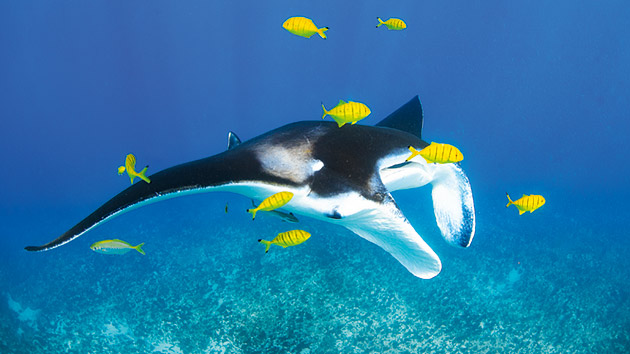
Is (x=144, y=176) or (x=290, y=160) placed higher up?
(x=144, y=176)

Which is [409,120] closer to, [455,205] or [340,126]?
[455,205]

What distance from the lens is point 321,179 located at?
2.38 metres

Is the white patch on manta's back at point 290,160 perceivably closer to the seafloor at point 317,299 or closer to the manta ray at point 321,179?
the manta ray at point 321,179

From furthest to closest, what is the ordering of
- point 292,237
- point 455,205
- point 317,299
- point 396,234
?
1. point 317,299
2. point 455,205
3. point 292,237
4. point 396,234

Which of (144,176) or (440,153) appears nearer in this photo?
(144,176)

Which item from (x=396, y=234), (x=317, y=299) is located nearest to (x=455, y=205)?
(x=396, y=234)

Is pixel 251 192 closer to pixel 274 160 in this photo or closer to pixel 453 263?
pixel 274 160

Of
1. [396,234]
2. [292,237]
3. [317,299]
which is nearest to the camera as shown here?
[396,234]

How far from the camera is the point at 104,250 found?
4270 millimetres

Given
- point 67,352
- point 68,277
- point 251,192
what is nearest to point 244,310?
point 67,352

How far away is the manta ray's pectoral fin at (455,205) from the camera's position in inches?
128

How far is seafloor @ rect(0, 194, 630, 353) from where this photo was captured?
17.4ft

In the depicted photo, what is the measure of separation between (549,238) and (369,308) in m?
7.97

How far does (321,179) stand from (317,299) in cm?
402
